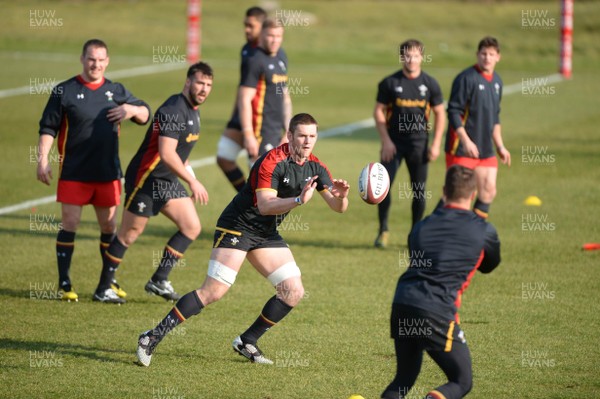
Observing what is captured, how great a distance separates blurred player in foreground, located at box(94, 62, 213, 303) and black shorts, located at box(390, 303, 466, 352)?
13.4ft

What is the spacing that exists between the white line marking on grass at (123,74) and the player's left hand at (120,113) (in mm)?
16437

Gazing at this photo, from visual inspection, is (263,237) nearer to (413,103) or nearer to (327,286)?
(327,286)

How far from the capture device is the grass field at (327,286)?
9227mm

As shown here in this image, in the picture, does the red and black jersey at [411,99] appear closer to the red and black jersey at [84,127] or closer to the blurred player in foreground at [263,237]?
the red and black jersey at [84,127]

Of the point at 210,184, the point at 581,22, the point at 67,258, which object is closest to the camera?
the point at 67,258

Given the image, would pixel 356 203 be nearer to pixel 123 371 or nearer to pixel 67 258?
pixel 67 258

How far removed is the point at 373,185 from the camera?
370 inches

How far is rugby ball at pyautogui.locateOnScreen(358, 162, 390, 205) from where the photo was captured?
939cm

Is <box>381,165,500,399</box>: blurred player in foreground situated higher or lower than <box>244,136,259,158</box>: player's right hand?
lower

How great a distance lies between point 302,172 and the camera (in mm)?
9297

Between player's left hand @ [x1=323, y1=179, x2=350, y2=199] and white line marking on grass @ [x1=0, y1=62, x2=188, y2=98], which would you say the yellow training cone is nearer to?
player's left hand @ [x1=323, y1=179, x2=350, y2=199]

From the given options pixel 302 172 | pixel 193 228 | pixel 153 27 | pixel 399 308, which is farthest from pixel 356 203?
pixel 153 27

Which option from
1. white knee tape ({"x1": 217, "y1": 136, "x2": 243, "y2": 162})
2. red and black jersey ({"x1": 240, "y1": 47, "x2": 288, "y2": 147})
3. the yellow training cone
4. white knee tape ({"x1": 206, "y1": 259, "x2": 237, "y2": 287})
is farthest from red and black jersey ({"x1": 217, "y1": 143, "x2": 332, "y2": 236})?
the yellow training cone

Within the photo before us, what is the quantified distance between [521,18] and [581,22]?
3062 mm
